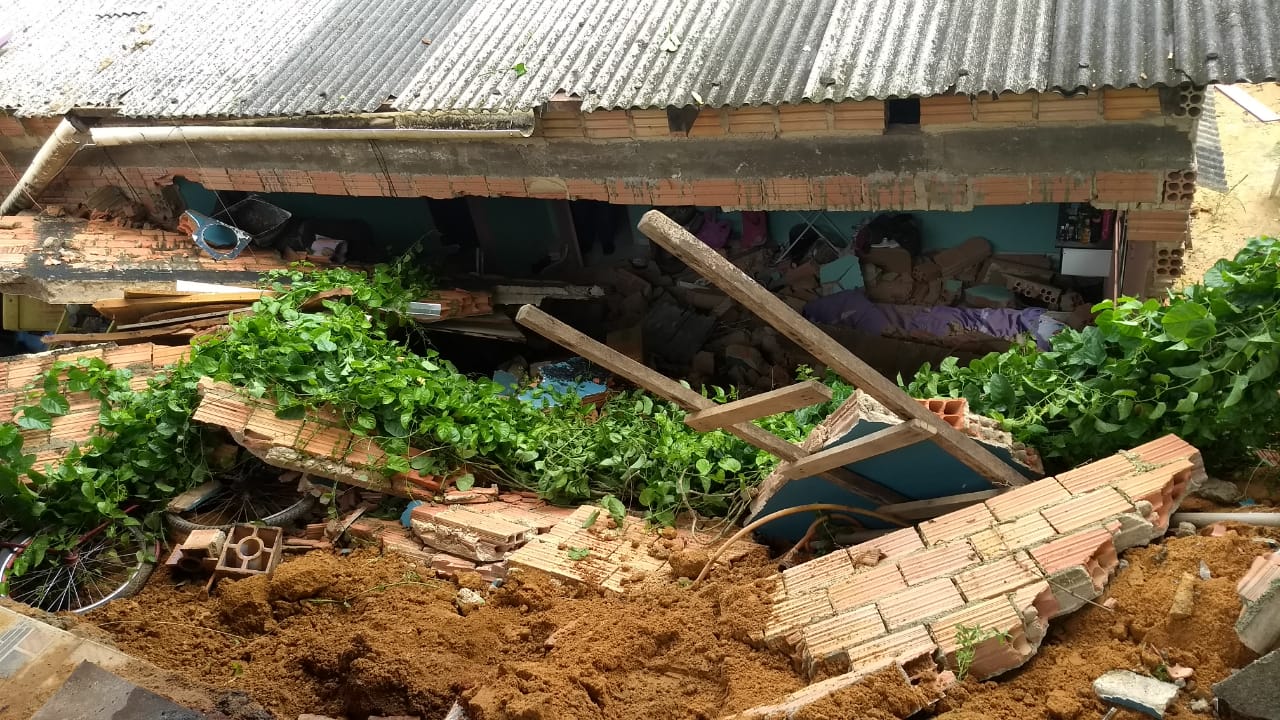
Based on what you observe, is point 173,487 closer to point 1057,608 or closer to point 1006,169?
point 1057,608

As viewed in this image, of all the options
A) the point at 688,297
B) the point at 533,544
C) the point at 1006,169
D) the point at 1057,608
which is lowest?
the point at 688,297

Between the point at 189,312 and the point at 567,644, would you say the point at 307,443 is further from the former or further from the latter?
the point at 189,312

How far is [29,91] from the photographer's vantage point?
29.7 feet

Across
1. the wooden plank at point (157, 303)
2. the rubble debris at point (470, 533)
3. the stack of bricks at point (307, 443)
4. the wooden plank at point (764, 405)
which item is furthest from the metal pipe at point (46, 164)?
the wooden plank at point (764, 405)

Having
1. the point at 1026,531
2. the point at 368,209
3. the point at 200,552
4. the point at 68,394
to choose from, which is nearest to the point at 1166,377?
the point at 1026,531

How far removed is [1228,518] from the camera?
373 centimetres

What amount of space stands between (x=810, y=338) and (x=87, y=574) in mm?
4669

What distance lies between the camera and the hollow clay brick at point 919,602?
11.4ft

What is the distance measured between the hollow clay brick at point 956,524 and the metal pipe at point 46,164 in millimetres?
8766

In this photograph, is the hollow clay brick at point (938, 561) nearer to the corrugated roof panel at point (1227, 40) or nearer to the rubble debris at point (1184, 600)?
the rubble debris at point (1184, 600)

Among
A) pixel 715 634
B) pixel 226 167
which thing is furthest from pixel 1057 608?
pixel 226 167

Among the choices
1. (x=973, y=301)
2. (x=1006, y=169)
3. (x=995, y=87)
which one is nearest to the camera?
(x=995, y=87)

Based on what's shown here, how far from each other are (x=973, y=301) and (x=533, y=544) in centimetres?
503

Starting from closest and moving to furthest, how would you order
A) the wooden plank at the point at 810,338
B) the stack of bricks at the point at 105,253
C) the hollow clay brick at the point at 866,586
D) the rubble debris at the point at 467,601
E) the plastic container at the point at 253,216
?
the wooden plank at the point at 810,338 → the hollow clay brick at the point at 866,586 → the rubble debris at the point at 467,601 → the stack of bricks at the point at 105,253 → the plastic container at the point at 253,216
